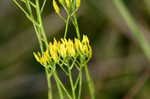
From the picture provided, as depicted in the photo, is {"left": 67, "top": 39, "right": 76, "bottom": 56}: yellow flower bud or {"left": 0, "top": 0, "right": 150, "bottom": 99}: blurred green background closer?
{"left": 67, "top": 39, "right": 76, "bottom": 56}: yellow flower bud

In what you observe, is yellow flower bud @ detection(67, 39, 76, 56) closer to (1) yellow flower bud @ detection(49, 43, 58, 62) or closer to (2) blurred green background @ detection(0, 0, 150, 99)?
(1) yellow flower bud @ detection(49, 43, 58, 62)

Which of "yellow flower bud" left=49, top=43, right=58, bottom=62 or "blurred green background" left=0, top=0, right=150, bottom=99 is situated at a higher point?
"blurred green background" left=0, top=0, right=150, bottom=99

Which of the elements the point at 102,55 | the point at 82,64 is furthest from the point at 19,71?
the point at 82,64

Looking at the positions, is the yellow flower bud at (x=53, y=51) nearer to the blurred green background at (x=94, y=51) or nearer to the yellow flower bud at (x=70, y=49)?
the yellow flower bud at (x=70, y=49)

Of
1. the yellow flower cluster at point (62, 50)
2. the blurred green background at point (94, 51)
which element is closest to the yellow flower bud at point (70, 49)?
the yellow flower cluster at point (62, 50)

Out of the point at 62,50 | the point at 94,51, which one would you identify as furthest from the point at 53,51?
the point at 94,51

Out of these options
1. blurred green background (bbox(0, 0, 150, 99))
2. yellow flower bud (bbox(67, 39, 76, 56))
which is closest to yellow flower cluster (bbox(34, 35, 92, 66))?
yellow flower bud (bbox(67, 39, 76, 56))

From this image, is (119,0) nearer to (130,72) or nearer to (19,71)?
(130,72)

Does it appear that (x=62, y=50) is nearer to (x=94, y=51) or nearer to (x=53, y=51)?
(x=53, y=51)
